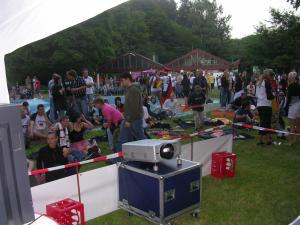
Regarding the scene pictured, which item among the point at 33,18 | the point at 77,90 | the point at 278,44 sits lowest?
the point at 77,90

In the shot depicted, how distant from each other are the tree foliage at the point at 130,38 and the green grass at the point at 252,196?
10.6 ft

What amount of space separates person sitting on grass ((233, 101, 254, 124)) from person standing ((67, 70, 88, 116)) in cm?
473

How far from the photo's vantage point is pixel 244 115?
10445mm

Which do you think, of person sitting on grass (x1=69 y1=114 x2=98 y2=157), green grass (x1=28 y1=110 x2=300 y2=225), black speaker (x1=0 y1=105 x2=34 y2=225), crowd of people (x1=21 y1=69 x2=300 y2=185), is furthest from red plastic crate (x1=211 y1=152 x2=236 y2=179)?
black speaker (x1=0 y1=105 x2=34 y2=225)

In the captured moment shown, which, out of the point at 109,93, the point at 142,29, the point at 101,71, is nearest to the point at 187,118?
the point at 109,93

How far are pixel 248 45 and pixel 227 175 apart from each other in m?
38.0

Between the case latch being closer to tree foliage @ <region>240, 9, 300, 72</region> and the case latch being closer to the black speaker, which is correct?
the black speaker

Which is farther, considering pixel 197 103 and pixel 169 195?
pixel 197 103

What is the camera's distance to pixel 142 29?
68062 millimetres

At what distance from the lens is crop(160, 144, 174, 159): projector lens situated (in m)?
4.22

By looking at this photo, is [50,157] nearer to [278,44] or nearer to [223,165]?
[223,165]

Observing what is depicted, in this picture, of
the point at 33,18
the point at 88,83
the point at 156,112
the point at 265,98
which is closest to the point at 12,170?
the point at 33,18

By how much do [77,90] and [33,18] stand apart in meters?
8.63

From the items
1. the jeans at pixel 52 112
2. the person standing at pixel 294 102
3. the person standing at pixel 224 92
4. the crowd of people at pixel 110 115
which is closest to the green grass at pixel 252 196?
the crowd of people at pixel 110 115
